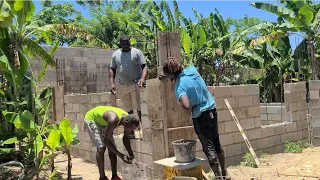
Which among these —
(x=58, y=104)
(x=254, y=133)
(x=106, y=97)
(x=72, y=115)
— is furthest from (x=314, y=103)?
(x=58, y=104)

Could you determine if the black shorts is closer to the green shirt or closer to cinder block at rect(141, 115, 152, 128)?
→ the green shirt

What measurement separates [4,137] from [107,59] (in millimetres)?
6667

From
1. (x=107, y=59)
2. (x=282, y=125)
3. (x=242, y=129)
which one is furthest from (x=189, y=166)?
(x=107, y=59)

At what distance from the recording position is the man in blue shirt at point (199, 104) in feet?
12.8

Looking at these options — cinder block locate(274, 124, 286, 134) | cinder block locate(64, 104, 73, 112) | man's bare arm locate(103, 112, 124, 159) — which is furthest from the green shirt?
cinder block locate(64, 104, 73, 112)

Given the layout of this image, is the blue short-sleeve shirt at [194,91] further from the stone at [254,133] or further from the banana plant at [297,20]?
the banana plant at [297,20]

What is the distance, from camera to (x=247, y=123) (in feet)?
19.7

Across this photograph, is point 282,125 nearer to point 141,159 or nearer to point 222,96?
point 222,96

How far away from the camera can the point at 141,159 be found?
544cm

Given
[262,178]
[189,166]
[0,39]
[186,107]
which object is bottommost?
[262,178]

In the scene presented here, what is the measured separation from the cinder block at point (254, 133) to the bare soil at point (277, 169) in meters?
0.40

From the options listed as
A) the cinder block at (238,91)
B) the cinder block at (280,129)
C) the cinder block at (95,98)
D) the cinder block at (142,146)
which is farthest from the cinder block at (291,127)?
the cinder block at (95,98)

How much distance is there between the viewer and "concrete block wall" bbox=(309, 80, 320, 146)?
680 cm

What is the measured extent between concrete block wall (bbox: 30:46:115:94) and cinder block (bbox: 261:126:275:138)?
6449mm
